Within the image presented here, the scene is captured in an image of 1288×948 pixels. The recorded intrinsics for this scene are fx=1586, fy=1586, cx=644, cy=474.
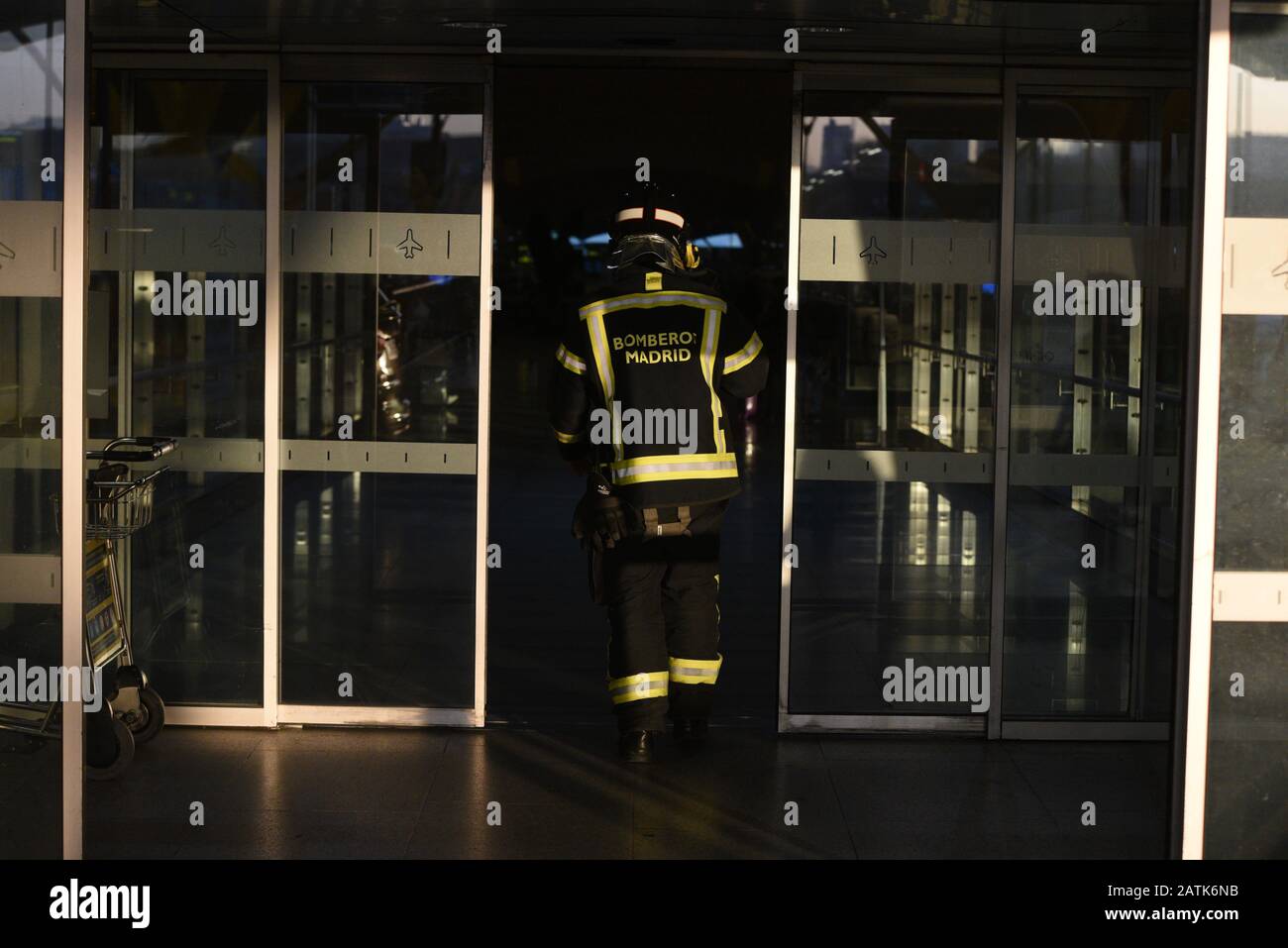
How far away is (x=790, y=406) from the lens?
6.19 meters

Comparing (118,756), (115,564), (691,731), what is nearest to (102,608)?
(115,564)

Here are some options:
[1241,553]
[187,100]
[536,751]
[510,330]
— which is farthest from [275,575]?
[510,330]

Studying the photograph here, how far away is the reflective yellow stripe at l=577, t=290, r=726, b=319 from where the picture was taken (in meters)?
5.70

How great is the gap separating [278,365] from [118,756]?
63.0 inches

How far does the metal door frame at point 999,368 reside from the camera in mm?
6094

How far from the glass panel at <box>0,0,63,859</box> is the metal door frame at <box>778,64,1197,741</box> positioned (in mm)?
2997

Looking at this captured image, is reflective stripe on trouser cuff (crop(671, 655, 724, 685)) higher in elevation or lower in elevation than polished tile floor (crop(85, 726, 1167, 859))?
higher

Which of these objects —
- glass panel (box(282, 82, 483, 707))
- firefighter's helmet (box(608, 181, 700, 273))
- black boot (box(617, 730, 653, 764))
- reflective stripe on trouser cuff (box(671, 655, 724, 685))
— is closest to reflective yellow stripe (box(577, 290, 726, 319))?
firefighter's helmet (box(608, 181, 700, 273))

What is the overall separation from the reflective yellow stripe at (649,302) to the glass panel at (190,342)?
1.36 metres

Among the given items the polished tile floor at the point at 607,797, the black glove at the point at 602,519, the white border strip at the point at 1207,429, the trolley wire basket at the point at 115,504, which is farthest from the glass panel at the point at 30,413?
the white border strip at the point at 1207,429

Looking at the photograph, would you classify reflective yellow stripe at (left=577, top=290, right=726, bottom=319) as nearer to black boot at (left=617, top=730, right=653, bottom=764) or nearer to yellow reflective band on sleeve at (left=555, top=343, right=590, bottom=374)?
yellow reflective band on sleeve at (left=555, top=343, right=590, bottom=374)

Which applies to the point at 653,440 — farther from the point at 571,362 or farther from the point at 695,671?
the point at 695,671

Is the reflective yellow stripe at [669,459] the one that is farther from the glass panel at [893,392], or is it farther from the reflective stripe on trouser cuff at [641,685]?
the reflective stripe on trouser cuff at [641,685]
